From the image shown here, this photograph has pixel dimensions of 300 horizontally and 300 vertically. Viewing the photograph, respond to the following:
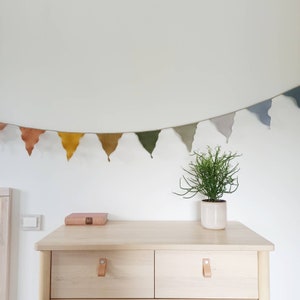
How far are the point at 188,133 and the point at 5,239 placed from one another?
112 centimetres

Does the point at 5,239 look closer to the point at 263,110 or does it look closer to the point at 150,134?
the point at 150,134

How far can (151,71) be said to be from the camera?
149cm

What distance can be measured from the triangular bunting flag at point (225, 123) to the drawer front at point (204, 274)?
64 centimetres

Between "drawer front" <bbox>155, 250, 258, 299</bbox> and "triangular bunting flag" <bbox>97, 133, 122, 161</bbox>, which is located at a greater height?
"triangular bunting flag" <bbox>97, 133, 122, 161</bbox>

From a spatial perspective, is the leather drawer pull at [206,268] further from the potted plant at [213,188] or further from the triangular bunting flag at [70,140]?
the triangular bunting flag at [70,140]

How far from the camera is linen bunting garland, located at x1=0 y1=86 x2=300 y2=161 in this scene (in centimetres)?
141

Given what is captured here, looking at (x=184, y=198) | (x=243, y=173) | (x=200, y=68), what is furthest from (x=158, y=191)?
(x=200, y=68)

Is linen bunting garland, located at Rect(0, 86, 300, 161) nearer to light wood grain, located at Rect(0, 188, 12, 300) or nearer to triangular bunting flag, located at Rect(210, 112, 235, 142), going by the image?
triangular bunting flag, located at Rect(210, 112, 235, 142)

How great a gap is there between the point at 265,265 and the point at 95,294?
0.64 meters

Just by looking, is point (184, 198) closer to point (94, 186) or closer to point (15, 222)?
point (94, 186)

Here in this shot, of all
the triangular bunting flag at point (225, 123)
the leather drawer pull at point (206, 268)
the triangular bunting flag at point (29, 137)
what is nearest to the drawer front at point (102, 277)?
the leather drawer pull at point (206, 268)

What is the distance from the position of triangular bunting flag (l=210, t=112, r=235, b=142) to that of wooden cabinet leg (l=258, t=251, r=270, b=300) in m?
0.64

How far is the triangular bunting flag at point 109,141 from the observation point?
1426 millimetres

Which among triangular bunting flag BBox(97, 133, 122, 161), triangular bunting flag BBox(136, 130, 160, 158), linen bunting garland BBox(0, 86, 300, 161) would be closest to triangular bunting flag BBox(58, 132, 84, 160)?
linen bunting garland BBox(0, 86, 300, 161)
